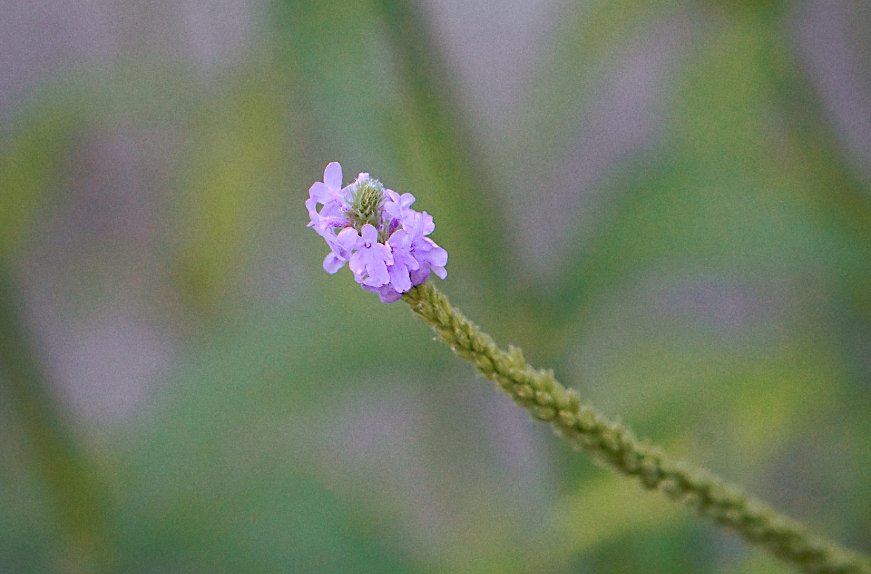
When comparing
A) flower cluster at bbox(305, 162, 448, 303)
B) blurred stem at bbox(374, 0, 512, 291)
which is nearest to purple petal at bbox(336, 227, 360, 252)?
flower cluster at bbox(305, 162, 448, 303)

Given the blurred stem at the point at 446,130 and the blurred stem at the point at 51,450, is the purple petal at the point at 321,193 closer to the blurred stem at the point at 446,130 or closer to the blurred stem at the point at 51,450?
the blurred stem at the point at 446,130

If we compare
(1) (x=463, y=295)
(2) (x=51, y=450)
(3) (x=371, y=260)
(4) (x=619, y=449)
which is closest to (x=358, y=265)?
(3) (x=371, y=260)

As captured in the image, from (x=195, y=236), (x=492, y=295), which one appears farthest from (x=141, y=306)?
(x=492, y=295)

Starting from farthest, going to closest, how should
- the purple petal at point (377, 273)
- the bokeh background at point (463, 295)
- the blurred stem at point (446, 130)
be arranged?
the bokeh background at point (463, 295)
the blurred stem at point (446, 130)
the purple petal at point (377, 273)

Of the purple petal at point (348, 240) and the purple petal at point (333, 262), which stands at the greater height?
the purple petal at point (348, 240)

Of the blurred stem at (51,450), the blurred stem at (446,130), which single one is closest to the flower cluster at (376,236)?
the blurred stem at (446,130)

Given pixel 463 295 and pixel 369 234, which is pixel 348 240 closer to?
pixel 369 234

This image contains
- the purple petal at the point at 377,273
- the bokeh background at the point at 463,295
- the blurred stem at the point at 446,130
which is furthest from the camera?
the bokeh background at the point at 463,295
